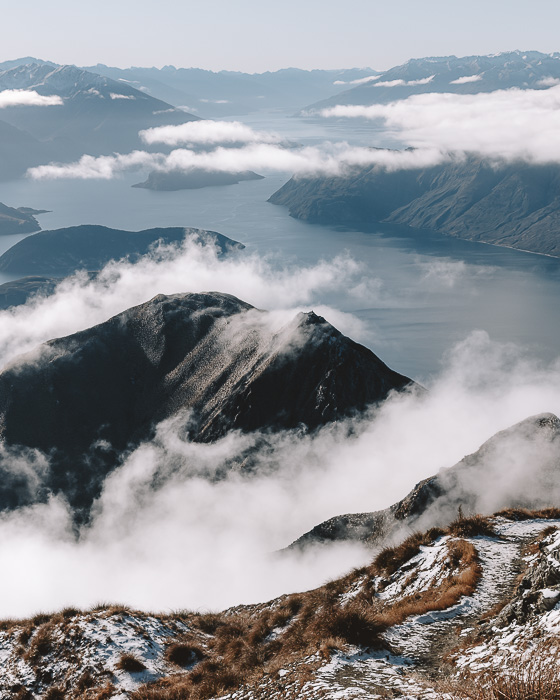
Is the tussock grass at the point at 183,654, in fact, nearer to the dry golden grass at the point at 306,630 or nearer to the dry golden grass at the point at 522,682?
the dry golden grass at the point at 306,630

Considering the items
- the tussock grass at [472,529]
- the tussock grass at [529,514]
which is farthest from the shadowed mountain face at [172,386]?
the tussock grass at [472,529]

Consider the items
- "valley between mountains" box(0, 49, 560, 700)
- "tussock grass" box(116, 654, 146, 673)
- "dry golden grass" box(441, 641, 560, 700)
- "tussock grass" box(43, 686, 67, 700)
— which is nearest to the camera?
"dry golden grass" box(441, 641, 560, 700)

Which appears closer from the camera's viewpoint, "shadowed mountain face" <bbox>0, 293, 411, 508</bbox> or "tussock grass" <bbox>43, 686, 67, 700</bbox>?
"tussock grass" <bbox>43, 686, 67, 700</bbox>

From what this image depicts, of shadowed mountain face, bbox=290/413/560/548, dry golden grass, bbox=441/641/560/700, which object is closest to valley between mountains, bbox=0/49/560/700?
dry golden grass, bbox=441/641/560/700

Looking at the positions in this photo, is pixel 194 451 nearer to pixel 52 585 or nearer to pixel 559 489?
pixel 52 585

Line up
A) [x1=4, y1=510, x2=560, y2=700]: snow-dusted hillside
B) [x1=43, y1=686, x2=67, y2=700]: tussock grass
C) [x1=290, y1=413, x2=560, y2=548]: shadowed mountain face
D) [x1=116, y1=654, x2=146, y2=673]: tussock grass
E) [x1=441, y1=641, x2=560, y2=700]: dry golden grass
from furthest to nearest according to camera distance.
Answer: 1. [x1=290, y1=413, x2=560, y2=548]: shadowed mountain face
2. [x1=116, y1=654, x2=146, y2=673]: tussock grass
3. [x1=43, y1=686, x2=67, y2=700]: tussock grass
4. [x1=4, y1=510, x2=560, y2=700]: snow-dusted hillside
5. [x1=441, y1=641, x2=560, y2=700]: dry golden grass

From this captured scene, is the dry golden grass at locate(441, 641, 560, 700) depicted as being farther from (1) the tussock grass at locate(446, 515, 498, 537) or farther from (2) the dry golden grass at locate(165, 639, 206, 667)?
(2) the dry golden grass at locate(165, 639, 206, 667)
